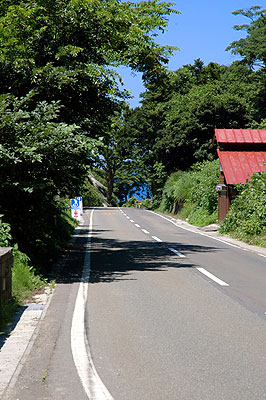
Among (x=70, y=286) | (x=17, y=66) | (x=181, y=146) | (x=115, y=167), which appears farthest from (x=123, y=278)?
(x=115, y=167)

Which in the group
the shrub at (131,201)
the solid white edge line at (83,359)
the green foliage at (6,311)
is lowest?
the solid white edge line at (83,359)

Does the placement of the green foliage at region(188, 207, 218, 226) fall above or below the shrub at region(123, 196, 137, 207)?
below

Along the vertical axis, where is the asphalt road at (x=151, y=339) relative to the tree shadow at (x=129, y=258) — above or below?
above

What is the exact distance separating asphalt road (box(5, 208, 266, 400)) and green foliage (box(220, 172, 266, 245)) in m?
10.2

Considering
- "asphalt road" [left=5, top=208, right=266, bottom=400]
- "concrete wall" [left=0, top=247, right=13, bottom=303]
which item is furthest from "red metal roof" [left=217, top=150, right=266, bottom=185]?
"concrete wall" [left=0, top=247, right=13, bottom=303]

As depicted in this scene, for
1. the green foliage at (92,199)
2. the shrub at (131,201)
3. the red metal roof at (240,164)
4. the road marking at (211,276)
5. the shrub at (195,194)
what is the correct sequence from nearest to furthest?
the road marking at (211,276)
the red metal roof at (240,164)
the shrub at (195,194)
the green foliage at (92,199)
the shrub at (131,201)

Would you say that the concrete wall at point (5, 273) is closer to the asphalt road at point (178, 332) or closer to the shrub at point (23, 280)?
the shrub at point (23, 280)

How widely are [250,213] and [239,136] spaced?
1162 cm

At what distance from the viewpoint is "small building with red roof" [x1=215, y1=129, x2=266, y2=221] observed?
29.3 m

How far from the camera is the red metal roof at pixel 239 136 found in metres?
32.4

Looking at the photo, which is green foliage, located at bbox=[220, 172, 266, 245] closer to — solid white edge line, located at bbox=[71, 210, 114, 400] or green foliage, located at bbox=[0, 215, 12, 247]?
green foliage, located at bbox=[0, 215, 12, 247]

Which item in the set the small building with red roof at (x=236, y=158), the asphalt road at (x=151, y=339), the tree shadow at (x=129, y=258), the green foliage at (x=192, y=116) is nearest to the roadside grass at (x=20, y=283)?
the asphalt road at (x=151, y=339)

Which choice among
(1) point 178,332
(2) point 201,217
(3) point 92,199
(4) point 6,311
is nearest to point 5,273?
(4) point 6,311

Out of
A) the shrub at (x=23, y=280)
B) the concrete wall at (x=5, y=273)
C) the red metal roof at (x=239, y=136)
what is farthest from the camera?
the red metal roof at (x=239, y=136)
